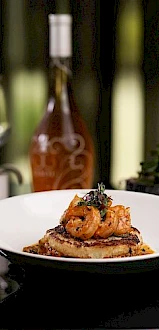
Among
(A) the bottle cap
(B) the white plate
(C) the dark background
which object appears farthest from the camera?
(C) the dark background

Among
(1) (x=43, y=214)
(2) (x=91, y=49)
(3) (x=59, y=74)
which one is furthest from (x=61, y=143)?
(2) (x=91, y=49)

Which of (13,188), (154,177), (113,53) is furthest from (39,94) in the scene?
(154,177)

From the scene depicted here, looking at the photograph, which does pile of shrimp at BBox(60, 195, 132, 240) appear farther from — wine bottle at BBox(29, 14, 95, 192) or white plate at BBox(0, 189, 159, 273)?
wine bottle at BBox(29, 14, 95, 192)

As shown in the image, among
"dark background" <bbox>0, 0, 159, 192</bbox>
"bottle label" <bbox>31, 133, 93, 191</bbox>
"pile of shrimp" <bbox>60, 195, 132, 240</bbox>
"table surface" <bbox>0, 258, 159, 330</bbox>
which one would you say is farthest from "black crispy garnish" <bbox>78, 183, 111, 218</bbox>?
"dark background" <bbox>0, 0, 159, 192</bbox>

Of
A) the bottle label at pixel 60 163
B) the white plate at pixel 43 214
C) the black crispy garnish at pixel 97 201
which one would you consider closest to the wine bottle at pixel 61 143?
the bottle label at pixel 60 163

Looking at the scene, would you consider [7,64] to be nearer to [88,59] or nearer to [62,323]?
[88,59]

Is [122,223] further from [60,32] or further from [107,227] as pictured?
[60,32]
